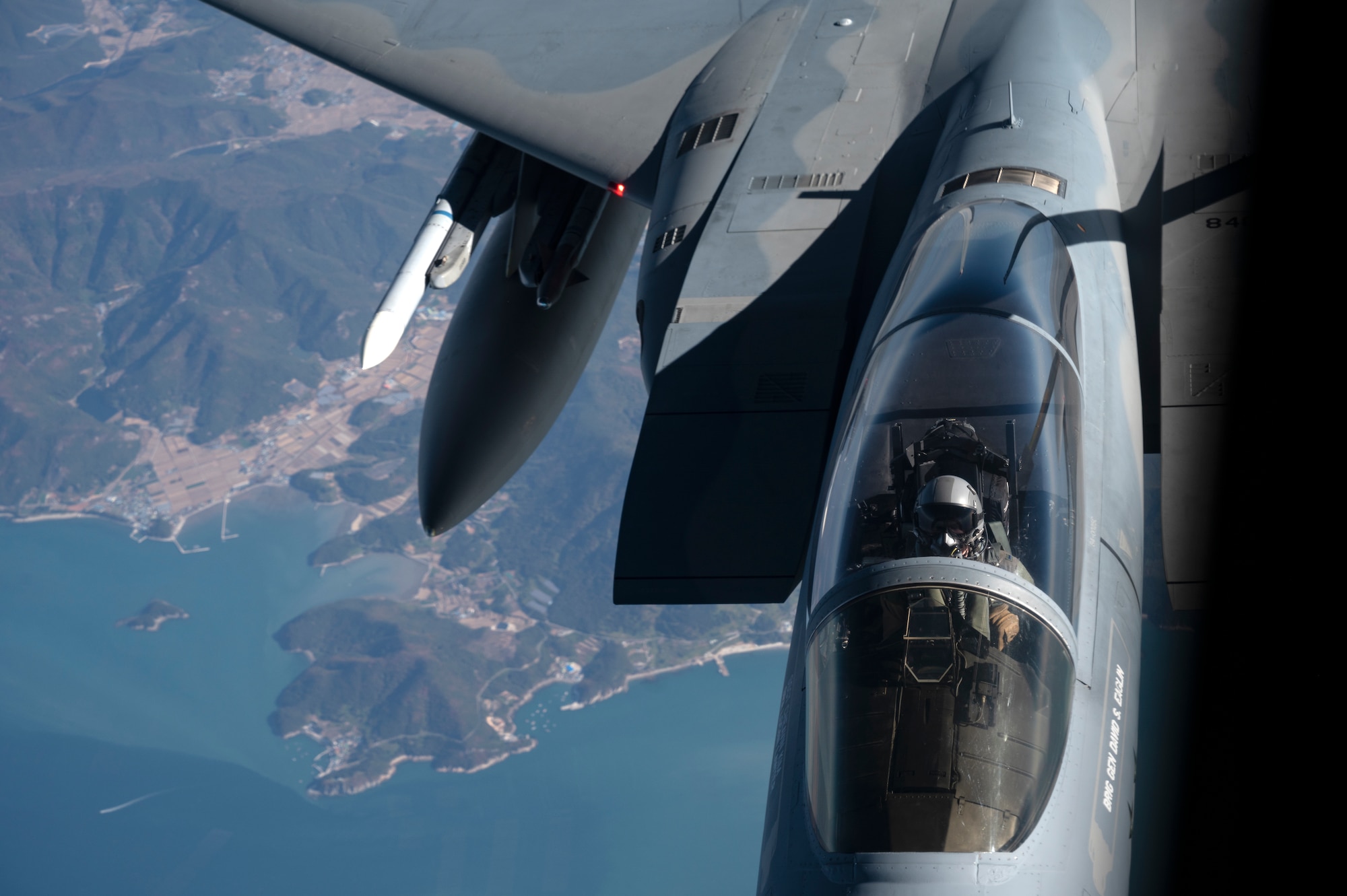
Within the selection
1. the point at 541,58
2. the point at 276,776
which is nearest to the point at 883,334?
the point at 541,58

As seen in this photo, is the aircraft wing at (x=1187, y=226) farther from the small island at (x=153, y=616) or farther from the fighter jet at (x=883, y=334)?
the small island at (x=153, y=616)

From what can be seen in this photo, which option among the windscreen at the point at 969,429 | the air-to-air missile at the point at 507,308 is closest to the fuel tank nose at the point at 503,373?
the air-to-air missile at the point at 507,308

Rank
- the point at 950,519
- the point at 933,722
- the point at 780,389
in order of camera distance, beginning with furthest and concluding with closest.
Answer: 1. the point at 780,389
2. the point at 950,519
3. the point at 933,722

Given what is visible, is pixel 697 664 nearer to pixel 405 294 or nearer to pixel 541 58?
pixel 541 58

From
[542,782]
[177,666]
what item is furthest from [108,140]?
[542,782]

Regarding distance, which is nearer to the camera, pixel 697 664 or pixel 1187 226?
pixel 1187 226

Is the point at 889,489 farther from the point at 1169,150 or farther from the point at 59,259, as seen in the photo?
the point at 59,259

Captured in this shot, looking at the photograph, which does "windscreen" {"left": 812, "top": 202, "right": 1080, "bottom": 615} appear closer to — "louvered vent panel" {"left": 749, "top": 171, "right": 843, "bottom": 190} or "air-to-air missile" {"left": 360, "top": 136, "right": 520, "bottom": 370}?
"louvered vent panel" {"left": 749, "top": 171, "right": 843, "bottom": 190}
